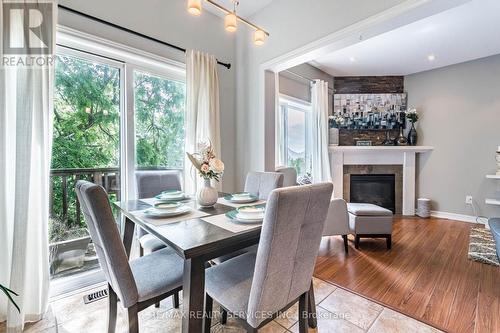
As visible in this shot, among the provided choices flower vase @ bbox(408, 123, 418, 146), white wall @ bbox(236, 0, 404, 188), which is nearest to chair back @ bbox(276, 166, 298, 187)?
white wall @ bbox(236, 0, 404, 188)

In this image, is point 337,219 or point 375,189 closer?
point 337,219

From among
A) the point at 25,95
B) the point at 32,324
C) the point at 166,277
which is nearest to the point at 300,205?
the point at 166,277

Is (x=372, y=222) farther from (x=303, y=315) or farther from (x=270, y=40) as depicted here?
(x=270, y=40)

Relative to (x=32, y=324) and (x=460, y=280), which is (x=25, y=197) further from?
(x=460, y=280)

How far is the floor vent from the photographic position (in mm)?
1842

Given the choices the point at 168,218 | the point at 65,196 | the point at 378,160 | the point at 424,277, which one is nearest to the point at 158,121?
the point at 65,196

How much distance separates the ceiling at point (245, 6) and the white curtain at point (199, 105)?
0.58 meters

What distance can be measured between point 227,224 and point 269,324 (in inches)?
33.8

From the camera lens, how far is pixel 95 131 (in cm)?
216

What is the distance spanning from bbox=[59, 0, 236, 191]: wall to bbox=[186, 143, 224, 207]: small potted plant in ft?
4.56

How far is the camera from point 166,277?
128cm

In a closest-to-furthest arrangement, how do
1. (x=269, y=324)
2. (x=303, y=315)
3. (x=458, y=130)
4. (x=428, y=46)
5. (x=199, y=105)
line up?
(x=303, y=315) → (x=269, y=324) → (x=199, y=105) → (x=428, y=46) → (x=458, y=130)

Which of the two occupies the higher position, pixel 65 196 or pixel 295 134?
pixel 295 134

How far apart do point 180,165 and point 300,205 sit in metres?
2.07
